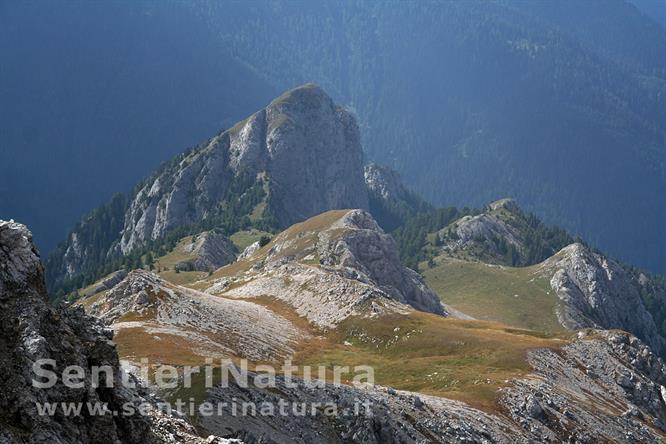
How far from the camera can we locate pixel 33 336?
2944 cm

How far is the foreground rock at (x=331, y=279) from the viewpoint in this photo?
412 ft

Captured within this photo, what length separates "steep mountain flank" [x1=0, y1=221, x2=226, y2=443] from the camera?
27641 millimetres

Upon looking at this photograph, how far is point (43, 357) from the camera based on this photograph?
2945 centimetres

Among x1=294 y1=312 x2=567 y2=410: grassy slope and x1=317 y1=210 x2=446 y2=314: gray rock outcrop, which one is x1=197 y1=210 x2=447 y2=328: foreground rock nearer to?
x1=317 y1=210 x2=446 y2=314: gray rock outcrop

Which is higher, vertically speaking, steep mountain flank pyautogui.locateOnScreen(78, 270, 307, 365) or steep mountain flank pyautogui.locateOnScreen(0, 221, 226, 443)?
steep mountain flank pyautogui.locateOnScreen(0, 221, 226, 443)

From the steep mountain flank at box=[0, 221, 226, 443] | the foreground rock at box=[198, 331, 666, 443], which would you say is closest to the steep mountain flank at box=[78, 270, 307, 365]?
the foreground rock at box=[198, 331, 666, 443]

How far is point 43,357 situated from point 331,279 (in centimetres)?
10648

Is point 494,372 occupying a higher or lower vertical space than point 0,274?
lower

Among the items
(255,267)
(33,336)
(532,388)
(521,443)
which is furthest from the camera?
(255,267)

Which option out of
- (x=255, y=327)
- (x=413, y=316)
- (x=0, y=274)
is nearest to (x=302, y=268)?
(x=413, y=316)

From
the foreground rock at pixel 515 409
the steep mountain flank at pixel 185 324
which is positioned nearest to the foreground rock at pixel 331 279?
the steep mountain flank at pixel 185 324

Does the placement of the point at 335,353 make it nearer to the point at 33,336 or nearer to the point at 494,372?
the point at 494,372

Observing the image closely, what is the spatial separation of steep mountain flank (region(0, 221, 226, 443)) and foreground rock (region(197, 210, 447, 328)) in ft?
286

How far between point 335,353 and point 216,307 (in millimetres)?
17486
